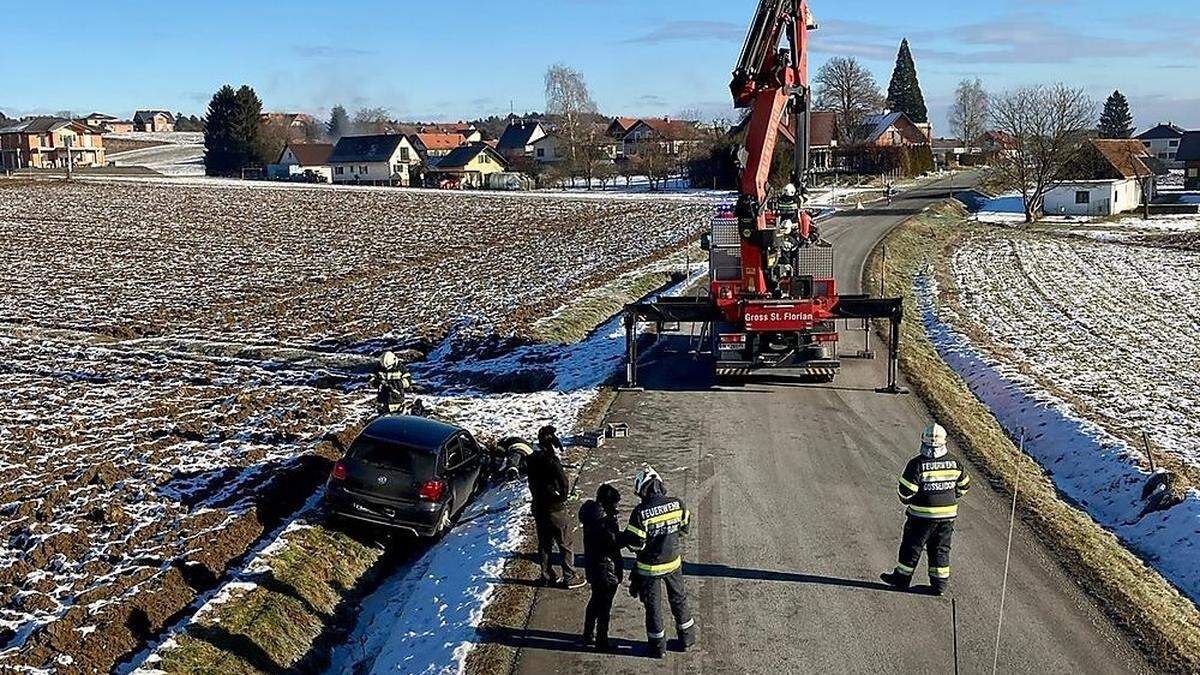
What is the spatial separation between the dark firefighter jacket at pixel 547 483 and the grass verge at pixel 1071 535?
5525 millimetres

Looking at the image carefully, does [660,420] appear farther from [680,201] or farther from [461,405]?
[680,201]

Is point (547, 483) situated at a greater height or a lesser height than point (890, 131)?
lesser

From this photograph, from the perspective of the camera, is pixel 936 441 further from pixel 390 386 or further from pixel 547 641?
pixel 390 386

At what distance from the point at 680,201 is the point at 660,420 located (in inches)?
2184

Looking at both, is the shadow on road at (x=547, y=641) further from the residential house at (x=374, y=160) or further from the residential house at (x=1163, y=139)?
the residential house at (x=1163, y=139)

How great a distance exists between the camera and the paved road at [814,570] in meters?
9.54

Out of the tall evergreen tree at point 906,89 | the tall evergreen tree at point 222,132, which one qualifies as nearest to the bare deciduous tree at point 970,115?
the tall evergreen tree at point 906,89

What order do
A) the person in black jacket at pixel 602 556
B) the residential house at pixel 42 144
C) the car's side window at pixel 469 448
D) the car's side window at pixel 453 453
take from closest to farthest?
the person in black jacket at pixel 602 556, the car's side window at pixel 453 453, the car's side window at pixel 469 448, the residential house at pixel 42 144

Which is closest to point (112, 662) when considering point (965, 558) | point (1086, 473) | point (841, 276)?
point (965, 558)

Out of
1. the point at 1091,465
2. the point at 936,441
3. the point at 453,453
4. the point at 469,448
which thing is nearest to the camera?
the point at 936,441

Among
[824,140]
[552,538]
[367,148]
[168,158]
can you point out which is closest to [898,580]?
[552,538]

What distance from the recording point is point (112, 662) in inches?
379

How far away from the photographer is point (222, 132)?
4227 inches

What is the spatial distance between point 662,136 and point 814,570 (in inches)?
4316
